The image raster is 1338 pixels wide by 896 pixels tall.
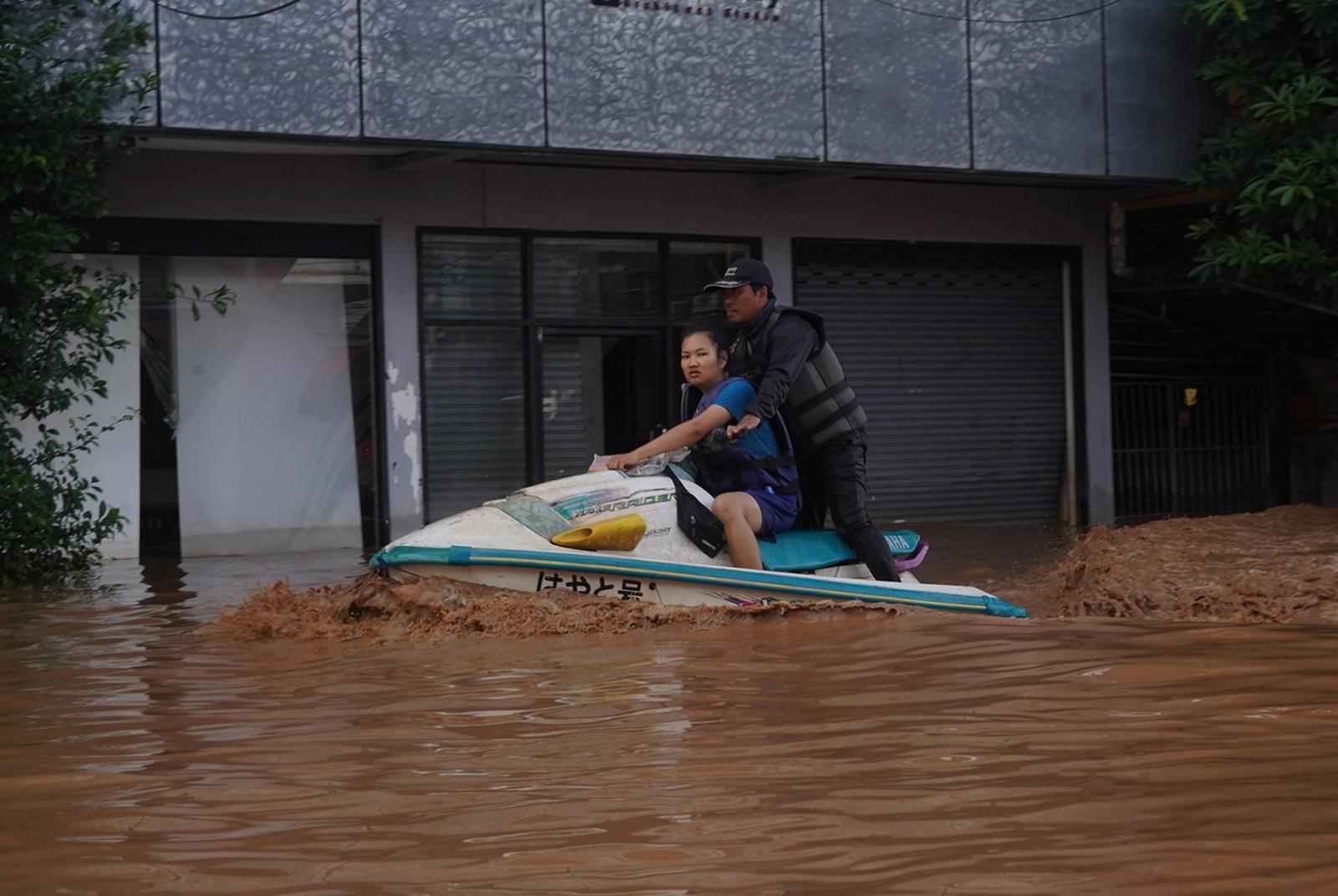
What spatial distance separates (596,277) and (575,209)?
24.7 inches

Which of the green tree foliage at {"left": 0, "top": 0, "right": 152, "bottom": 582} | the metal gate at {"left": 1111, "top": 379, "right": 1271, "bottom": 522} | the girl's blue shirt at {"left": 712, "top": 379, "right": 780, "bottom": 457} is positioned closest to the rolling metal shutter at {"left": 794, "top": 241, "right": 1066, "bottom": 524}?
the metal gate at {"left": 1111, "top": 379, "right": 1271, "bottom": 522}

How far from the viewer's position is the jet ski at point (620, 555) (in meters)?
6.77

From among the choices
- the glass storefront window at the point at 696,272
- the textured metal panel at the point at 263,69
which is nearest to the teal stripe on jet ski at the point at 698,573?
the textured metal panel at the point at 263,69

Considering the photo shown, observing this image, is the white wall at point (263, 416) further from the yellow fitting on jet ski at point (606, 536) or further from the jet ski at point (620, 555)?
the yellow fitting on jet ski at point (606, 536)

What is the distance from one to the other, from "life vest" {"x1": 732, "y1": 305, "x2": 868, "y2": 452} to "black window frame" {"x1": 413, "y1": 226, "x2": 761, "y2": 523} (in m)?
5.72

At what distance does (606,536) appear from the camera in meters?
6.89

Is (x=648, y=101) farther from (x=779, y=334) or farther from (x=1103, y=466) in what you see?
(x=1103, y=466)

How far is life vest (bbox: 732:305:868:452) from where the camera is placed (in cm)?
732

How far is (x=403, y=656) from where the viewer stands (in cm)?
642

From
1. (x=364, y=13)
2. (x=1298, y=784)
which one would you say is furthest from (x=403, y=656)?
(x=364, y=13)

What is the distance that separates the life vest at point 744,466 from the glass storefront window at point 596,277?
596 cm

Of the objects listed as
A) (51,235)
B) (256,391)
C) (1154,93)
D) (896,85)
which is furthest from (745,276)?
(1154,93)

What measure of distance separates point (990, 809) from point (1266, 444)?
15.6 meters

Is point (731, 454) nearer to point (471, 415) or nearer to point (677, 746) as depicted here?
point (677, 746)
